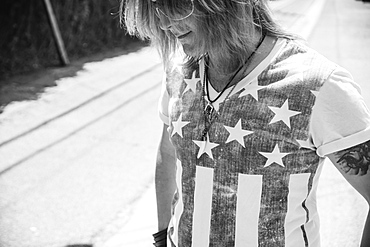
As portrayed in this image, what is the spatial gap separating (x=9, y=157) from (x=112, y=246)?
196cm

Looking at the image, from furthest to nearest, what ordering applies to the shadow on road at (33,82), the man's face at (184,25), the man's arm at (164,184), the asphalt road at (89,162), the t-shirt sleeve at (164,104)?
1. the shadow on road at (33,82)
2. the asphalt road at (89,162)
3. the man's arm at (164,184)
4. the t-shirt sleeve at (164,104)
5. the man's face at (184,25)

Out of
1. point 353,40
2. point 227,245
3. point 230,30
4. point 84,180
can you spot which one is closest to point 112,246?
point 84,180

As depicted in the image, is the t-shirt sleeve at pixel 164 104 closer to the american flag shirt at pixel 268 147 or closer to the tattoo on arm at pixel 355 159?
the american flag shirt at pixel 268 147

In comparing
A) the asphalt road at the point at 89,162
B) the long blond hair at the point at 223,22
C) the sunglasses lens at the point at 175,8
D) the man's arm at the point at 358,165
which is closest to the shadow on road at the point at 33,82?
the asphalt road at the point at 89,162

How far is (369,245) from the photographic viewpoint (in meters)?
1.13

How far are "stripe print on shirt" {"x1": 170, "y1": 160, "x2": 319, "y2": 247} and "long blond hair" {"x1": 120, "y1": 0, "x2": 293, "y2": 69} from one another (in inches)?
12.1

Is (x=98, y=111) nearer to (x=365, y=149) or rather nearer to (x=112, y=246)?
(x=112, y=246)

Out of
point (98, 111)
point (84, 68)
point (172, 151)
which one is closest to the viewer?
point (172, 151)

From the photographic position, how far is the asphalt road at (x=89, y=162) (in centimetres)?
348

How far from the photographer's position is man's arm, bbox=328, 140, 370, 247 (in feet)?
3.45

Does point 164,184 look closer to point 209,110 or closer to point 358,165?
point 209,110

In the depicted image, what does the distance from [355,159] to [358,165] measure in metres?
0.02

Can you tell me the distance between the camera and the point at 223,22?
3.67ft

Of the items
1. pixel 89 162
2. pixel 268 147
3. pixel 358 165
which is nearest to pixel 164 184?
pixel 268 147
